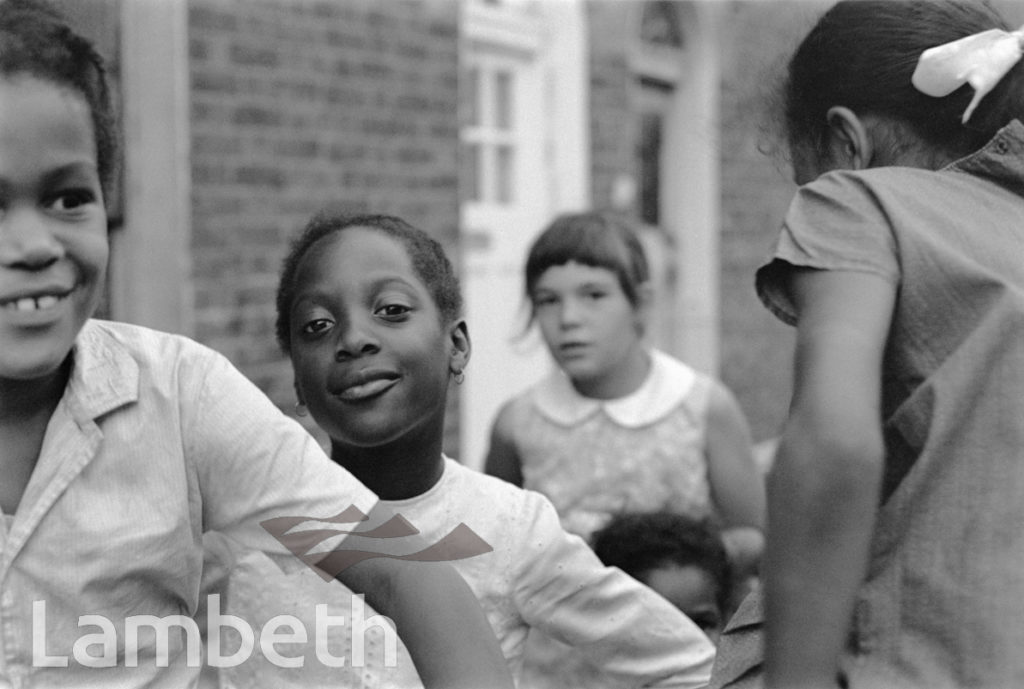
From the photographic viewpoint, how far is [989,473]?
1568 millimetres

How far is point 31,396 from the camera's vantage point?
1.94 meters

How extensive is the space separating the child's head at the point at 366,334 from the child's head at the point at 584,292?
1.43 m

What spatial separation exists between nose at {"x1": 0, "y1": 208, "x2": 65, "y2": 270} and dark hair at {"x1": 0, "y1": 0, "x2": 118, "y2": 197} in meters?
0.15

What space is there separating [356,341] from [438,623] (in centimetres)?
57

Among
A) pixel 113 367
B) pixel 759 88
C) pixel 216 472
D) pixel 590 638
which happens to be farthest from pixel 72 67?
pixel 590 638

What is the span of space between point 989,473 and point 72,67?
4.05 feet

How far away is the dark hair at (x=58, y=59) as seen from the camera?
5.94 ft

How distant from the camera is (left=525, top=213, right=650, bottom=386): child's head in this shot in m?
3.76

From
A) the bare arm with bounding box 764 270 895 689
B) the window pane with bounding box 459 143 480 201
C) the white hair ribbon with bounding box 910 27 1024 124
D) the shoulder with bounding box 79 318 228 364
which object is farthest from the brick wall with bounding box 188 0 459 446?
the bare arm with bounding box 764 270 895 689

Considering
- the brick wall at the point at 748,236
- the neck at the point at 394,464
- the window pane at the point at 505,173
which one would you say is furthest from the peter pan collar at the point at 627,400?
the brick wall at the point at 748,236

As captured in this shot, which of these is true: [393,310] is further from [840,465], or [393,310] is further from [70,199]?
[840,465]

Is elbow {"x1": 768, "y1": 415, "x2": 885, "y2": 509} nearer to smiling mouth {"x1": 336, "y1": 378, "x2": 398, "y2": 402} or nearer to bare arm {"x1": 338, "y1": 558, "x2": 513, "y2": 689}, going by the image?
bare arm {"x1": 338, "y1": 558, "x2": 513, "y2": 689}

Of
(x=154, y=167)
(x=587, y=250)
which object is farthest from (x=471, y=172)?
(x=587, y=250)

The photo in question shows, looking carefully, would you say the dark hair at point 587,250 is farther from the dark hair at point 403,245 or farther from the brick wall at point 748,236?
the brick wall at point 748,236
